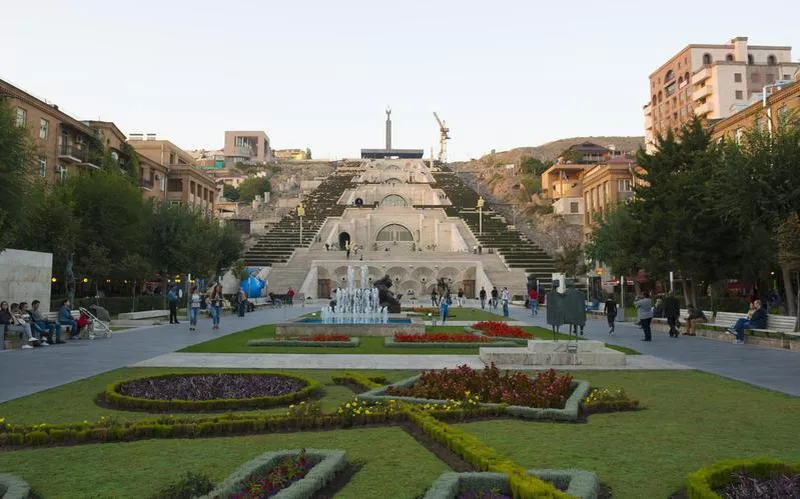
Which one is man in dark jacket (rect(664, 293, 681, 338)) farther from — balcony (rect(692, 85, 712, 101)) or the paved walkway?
balcony (rect(692, 85, 712, 101))

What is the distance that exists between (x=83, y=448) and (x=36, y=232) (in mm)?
26421

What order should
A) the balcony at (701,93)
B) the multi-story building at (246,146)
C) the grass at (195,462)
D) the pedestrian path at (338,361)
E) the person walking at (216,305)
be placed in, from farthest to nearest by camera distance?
the multi-story building at (246,146) → the balcony at (701,93) → the person walking at (216,305) → the pedestrian path at (338,361) → the grass at (195,462)

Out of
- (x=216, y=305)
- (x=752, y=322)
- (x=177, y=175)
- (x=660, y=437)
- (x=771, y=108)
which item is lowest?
(x=660, y=437)

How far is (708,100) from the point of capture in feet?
222

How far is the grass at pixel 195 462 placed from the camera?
4906 millimetres

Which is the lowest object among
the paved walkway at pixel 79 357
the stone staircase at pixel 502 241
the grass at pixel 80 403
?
the grass at pixel 80 403

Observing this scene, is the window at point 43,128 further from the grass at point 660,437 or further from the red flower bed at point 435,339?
the grass at point 660,437

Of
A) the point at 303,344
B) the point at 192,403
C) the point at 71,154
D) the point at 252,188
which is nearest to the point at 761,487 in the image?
the point at 192,403

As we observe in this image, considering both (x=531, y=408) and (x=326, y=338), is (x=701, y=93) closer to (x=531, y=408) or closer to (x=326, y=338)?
(x=326, y=338)

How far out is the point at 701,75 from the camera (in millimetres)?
68125

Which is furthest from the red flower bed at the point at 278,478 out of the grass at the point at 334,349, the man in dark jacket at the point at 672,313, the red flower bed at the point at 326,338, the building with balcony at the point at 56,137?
the building with balcony at the point at 56,137

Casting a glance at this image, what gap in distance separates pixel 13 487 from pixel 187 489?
1.46 meters

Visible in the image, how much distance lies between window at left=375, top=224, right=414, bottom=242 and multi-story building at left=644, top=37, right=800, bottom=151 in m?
31.0

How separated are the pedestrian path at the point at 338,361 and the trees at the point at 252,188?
344 feet
